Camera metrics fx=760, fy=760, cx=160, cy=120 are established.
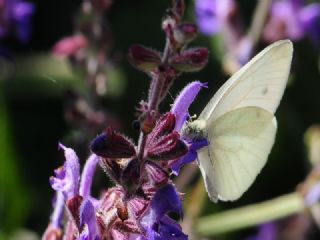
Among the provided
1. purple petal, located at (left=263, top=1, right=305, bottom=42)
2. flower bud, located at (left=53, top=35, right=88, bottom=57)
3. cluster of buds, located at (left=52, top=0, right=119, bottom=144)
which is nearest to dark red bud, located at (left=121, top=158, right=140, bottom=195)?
cluster of buds, located at (left=52, top=0, right=119, bottom=144)

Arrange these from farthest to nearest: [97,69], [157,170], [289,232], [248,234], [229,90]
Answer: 1. [248,234]
2. [289,232]
3. [97,69]
4. [229,90]
5. [157,170]

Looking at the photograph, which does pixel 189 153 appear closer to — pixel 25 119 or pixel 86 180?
pixel 86 180

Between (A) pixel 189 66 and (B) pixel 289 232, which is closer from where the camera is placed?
(A) pixel 189 66

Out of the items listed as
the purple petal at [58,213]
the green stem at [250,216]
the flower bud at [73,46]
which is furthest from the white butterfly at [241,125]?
the green stem at [250,216]

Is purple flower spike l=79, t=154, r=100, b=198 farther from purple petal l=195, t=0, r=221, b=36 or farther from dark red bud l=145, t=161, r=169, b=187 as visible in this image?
purple petal l=195, t=0, r=221, b=36

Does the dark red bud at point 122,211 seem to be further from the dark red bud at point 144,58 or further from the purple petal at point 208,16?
the purple petal at point 208,16

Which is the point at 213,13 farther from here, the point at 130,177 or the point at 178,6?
the point at 130,177

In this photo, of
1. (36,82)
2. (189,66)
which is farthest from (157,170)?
(36,82)
